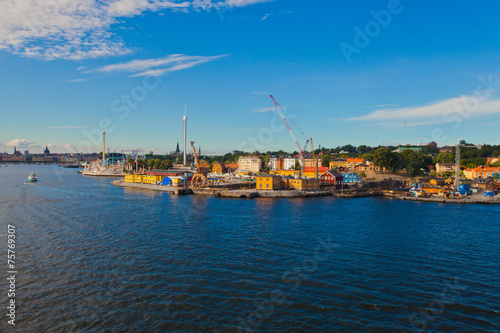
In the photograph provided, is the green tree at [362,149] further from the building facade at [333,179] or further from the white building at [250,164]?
the building facade at [333,179]

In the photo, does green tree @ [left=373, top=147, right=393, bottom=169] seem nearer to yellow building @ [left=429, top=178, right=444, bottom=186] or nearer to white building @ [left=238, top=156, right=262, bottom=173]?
yellow building @ [left=429, top=178, right=444, bottom=186]

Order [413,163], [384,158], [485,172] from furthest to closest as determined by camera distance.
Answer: [384,158], [485,172], [413,163]

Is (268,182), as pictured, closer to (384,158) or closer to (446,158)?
(384,158)

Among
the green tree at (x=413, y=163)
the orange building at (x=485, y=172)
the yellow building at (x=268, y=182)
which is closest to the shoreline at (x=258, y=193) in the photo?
the yellow building at (x=268, y=182)

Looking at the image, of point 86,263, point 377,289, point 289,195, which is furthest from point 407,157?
point 86,263

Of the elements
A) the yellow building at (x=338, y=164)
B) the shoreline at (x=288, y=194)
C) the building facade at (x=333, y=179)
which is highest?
the yellow building at (x=338, y=164)

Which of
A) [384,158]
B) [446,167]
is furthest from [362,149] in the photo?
[384,158]
